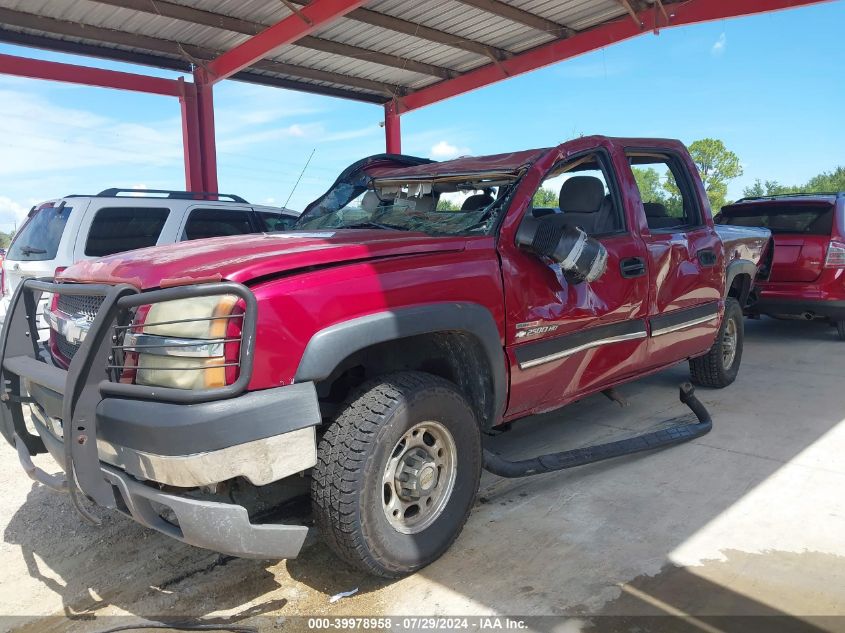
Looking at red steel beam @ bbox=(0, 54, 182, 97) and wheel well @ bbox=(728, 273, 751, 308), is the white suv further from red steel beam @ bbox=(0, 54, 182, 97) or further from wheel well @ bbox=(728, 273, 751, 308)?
red steel beam @ bbox=(0, 54, 182, 97)

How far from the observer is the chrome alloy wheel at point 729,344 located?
562 centimetres

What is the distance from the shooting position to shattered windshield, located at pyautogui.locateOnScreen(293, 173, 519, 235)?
3.43 m

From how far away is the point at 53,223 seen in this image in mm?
6309

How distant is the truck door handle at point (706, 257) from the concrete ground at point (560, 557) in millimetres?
1231

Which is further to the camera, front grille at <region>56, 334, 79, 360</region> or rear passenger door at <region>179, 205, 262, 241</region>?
rear passenger door at <region>179, 205, 262, 241</region>

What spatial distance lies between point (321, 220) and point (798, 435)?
11.3 ft

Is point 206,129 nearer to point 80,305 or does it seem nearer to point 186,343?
point 80,305

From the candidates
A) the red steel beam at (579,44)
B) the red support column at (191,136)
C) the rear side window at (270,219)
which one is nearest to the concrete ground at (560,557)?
the rear side window at (270,219)

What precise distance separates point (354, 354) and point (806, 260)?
6707 millimetres

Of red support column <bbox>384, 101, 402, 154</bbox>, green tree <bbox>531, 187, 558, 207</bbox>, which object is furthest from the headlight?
red support column <bbox>384, 101, 402, 154</bbox>

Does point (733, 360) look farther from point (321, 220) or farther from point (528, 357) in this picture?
point (321, 220)

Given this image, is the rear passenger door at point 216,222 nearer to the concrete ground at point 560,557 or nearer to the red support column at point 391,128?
the concrete ground at point 560,557

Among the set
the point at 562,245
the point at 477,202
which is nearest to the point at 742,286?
the point at 477,202

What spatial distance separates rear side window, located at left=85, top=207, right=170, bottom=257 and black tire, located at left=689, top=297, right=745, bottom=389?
17.2 ft
